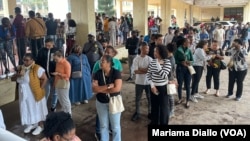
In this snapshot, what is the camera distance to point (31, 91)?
4785 mm

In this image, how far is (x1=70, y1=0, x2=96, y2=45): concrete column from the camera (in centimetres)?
926

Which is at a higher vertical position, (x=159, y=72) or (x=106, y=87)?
(x=159, y=72)

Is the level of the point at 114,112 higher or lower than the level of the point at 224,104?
higher

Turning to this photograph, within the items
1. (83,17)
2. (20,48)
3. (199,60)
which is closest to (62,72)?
(199,60)

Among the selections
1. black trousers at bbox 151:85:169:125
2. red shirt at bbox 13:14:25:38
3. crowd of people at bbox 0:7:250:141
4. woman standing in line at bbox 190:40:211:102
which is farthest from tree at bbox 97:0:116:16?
black trousers at bbox 151:85:169:125

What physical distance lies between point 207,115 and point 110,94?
2960 mm

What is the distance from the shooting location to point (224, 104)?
22.0ft

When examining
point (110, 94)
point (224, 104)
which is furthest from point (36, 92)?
→ point (224, 104)

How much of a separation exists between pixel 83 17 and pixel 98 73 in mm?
5799

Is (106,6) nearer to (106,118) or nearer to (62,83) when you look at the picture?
(62,83)

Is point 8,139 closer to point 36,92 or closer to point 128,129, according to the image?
point 36,92

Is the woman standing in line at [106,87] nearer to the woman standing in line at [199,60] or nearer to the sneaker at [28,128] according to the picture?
the sneaker at [28,128]

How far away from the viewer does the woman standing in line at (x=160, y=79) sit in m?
4.52

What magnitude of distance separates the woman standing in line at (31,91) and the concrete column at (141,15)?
980cm
